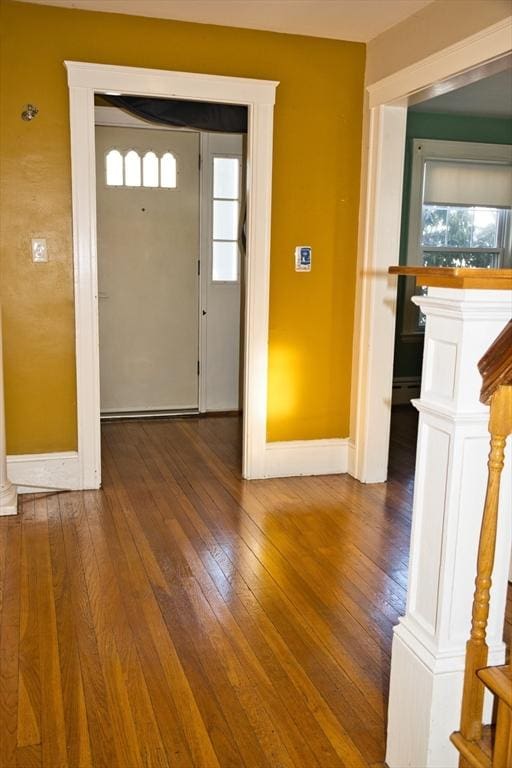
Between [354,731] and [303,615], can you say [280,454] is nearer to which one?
[303,615]

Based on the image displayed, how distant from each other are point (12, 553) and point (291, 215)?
241 centimetres

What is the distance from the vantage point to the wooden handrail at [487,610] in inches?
A: 62.2

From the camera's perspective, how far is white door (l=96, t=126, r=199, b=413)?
18.2ft

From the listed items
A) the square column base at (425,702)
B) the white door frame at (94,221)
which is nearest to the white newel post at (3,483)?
the white door frame at (94,221)

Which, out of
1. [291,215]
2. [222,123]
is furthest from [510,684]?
[222,123]

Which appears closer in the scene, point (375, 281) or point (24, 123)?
point (24, 123)

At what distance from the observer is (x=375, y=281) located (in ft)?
14.0


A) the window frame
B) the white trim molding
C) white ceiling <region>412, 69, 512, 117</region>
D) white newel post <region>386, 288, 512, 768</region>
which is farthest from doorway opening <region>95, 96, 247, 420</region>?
white newel post <region>386, 288, 512, 768</region>

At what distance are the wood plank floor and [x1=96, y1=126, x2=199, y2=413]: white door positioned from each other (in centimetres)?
147

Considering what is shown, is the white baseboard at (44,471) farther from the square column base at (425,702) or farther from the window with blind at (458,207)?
the window with blind at (458,207)

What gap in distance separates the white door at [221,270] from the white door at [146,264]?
95 millimetres

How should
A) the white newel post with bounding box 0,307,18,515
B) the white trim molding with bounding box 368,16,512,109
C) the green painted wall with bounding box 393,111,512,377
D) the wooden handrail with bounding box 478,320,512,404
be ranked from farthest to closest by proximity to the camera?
the green painted wall with bounding box 393,111,512,377 < the white newel post with bounding box 0,307,18,515 < the white trim molding with bounding box 368,16,512,109 < the wooden handrail with bounding box 478,320,512,404

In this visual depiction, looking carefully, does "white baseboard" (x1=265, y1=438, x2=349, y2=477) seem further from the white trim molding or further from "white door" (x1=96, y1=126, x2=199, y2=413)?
the white trim molding

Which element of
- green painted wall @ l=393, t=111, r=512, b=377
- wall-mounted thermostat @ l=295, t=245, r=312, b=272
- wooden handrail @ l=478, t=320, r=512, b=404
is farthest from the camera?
green painted wall @ l=393, t=111, r=512, b=377
